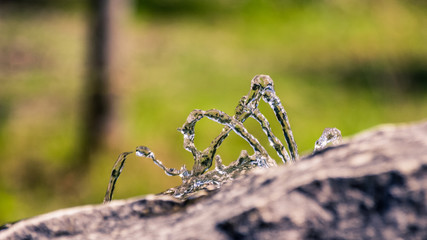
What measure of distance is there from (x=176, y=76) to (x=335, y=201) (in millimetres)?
4965

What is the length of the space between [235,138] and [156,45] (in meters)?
2.07

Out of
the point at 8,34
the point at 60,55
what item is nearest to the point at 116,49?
the point at 60,55

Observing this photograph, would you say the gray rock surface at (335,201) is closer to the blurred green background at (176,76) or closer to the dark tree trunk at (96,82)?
the blurred green background at (176,76)

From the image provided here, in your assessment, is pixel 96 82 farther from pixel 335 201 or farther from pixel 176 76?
pixel 335 201

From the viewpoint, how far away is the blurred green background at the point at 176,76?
4562mm

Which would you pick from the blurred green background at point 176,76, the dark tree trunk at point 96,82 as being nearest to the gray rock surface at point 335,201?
the blurred green background at point 176,76

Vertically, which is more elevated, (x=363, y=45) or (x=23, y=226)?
(x=363, y=45)

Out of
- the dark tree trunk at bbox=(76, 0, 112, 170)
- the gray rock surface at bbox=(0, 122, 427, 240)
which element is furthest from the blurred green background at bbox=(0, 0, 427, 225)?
the gray rock surface at bbox=(0, 122, 427, 240)

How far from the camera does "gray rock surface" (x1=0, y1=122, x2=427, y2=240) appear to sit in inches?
42.1

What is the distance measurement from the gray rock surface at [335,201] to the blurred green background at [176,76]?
10.5ft

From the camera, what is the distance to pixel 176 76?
5992mm

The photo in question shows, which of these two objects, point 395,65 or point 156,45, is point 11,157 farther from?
point 395,65

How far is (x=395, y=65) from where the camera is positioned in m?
6.91

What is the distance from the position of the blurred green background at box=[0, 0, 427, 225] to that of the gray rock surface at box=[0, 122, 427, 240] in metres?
3.19
